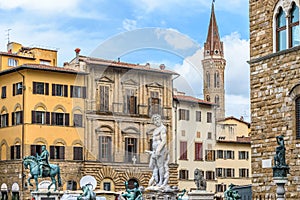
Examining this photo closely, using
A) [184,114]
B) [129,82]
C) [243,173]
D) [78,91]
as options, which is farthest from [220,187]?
[78,91]

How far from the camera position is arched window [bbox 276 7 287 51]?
19109mm

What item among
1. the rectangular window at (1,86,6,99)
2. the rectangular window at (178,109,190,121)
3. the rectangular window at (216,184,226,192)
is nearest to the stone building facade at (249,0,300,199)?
the rectangular window at (1,86,6,99)

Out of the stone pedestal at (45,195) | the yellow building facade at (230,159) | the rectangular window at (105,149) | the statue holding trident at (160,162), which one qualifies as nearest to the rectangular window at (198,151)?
the yellow building facade at (230,159)

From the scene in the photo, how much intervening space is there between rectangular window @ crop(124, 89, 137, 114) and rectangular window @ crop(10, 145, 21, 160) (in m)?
Answer: 8.52

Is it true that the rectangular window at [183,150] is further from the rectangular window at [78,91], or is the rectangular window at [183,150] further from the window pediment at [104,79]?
the rectangular window at [78,91]

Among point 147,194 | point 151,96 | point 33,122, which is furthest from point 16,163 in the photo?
point 147,194

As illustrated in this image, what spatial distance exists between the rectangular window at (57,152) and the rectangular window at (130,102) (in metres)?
6.32

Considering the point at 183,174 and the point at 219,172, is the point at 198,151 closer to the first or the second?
the point at 219,172

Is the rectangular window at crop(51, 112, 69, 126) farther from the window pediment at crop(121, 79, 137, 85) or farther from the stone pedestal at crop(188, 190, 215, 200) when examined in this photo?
the stone pedestal at crop(188, 190, 215, 200)

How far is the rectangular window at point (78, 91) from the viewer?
4425cm

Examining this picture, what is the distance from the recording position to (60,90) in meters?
43.5

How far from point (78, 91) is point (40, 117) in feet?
11.4

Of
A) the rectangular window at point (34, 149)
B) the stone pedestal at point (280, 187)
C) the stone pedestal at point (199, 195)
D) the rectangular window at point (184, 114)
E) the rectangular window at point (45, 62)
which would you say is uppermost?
the rectangular window at point (45, 62)

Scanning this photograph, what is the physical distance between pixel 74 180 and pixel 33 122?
4.43 m
